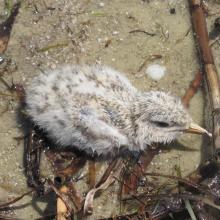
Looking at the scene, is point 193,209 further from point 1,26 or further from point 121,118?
point 1,26

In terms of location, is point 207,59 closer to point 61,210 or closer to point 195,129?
point 195,129

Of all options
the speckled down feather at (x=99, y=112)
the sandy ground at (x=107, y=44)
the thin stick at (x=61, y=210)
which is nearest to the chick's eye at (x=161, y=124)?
the speckled down feather at (x=99, y=112)

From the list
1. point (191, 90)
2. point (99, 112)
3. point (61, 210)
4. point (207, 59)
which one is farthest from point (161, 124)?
point (61, 210)

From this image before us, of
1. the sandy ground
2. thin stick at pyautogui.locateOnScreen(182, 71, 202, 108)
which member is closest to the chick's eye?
the sandy ground

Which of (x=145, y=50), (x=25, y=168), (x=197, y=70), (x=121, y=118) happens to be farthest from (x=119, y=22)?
(x=25, y=168)

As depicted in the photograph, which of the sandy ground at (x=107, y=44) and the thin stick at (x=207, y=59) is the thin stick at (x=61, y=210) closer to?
the sandy ground at (x=107, y=44)

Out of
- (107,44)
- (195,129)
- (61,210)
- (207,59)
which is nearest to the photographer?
(61,210)

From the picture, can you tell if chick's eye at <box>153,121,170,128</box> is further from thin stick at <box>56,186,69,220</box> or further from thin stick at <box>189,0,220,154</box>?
thin stick at <box>56,186,69,220</box>
